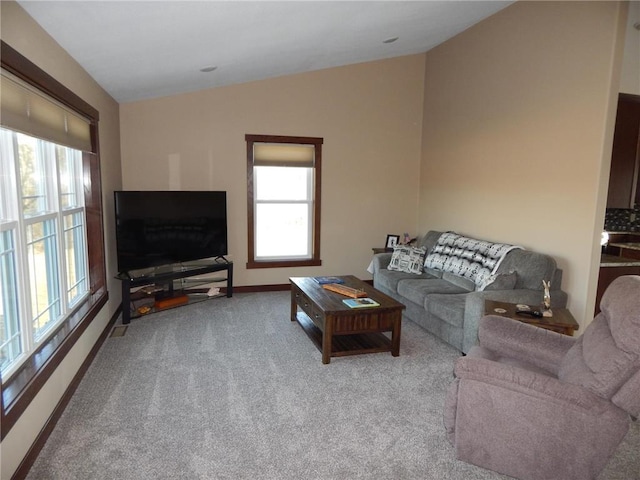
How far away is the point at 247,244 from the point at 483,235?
9.52ft

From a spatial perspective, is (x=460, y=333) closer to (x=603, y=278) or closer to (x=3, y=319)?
(x=603, y=278)

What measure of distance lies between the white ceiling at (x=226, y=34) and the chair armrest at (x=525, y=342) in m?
2.44

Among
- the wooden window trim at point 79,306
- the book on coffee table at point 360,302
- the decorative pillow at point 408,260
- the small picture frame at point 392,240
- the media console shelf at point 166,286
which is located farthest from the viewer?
the small picture frame at point 392,240

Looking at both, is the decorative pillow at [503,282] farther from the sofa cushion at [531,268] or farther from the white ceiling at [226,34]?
the white ceiling at [226,34]

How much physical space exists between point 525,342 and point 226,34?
2910 mm

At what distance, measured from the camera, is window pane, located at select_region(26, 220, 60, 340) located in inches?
103

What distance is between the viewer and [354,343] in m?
3.68

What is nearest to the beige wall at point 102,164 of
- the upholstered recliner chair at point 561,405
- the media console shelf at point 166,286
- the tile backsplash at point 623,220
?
the media console shelf at point 166,286

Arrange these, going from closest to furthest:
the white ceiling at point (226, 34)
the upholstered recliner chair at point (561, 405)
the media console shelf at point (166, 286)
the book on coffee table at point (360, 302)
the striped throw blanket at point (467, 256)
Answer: the upholstered recliner chair at point (561, 405) → the white ceiling at point (226, 34) → the book on coffee table at point (360, 302) → the striped throw blanket at point (467, 256) → the media console shelf at point (166, 286)

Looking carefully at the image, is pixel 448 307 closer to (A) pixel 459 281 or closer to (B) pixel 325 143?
(A) pixel 459 281

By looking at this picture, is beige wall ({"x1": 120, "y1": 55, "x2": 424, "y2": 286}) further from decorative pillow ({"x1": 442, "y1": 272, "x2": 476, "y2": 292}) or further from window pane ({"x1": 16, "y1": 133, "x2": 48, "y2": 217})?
window pane ({"x1": 16, "y1": 133, "x2": 48, "y2": 217})

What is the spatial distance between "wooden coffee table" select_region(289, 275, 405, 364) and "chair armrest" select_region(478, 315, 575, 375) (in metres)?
0.99

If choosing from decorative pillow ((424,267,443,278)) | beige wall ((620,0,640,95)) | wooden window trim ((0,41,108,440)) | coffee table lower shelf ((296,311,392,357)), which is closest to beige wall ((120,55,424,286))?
decorative pillow ((424,267,443,278))

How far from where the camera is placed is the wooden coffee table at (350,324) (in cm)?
342
